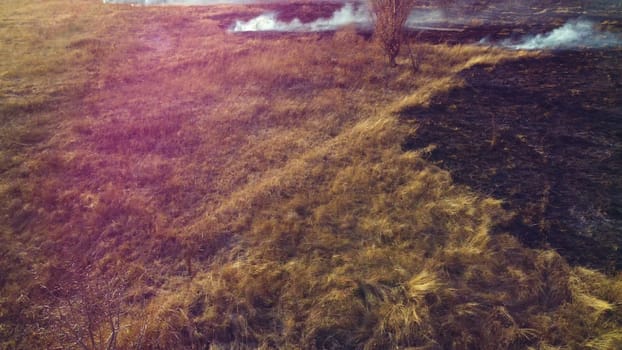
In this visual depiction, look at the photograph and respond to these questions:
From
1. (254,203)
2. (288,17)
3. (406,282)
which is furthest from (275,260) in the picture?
(288,17)

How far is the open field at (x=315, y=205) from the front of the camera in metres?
4.16

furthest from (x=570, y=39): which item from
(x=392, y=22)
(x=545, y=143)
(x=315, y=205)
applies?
(x=315, y=205)

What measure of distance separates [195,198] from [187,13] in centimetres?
1471

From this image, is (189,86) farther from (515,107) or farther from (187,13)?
(187,13)

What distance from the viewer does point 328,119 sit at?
8.25 metres

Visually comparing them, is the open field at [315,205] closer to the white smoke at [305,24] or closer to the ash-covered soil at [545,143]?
the ash-covered soil at [545,143]

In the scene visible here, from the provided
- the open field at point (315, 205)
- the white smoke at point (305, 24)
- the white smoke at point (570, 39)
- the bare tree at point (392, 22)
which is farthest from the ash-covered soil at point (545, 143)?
the white smoke at point (305, 24)

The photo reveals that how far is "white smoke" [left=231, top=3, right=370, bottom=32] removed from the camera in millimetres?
14648

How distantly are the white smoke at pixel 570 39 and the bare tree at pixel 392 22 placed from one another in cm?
334

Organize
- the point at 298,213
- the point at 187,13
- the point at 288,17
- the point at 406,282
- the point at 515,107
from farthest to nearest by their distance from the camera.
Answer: the point at 187,13 → the point at 288,17 → the point at 515,107 → the point at 298,213 → the point at 406,282

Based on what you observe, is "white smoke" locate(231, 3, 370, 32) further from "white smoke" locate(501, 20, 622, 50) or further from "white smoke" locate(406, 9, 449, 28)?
"white smoke" locate(501, 20, 622, 50)

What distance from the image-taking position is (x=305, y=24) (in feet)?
49.4

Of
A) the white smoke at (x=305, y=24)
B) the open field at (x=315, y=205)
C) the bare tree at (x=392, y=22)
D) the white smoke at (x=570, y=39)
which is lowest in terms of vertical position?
the open field at (x=315, y=205)

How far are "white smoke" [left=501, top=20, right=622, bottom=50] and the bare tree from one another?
334 cm
